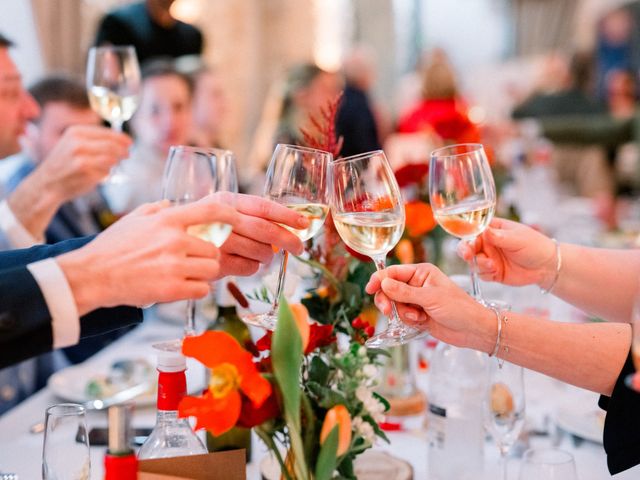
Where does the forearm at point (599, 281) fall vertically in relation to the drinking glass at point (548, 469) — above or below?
above

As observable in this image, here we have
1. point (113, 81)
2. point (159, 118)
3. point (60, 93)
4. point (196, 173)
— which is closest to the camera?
point (196, 173)

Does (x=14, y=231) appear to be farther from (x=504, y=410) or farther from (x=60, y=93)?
(x=504, y=410)

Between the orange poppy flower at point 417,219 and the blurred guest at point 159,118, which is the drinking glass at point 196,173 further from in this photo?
the blurred guest at point 159,118

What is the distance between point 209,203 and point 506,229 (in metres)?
0.69

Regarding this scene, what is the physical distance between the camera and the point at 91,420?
140 centimetres

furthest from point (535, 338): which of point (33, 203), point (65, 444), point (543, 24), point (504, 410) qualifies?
point (543, 24)

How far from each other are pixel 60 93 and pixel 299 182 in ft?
5.45

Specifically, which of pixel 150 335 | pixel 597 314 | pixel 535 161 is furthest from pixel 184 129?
pixel 597 314

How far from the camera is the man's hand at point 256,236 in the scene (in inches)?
39.2

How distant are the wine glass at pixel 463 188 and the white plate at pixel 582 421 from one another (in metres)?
0.26

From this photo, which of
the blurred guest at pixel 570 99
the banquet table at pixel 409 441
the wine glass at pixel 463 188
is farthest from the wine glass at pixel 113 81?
the blurred guest at pixel 570 99

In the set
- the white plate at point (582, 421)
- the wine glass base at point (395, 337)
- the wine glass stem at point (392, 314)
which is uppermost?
the wine glass stem at point (392, 314)

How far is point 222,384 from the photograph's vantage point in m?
0.75

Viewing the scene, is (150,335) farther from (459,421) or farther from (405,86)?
(405,86)
